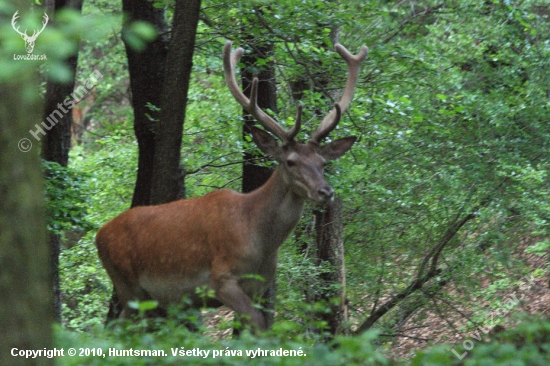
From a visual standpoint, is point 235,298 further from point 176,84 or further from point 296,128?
point 176,84

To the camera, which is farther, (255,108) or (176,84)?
(176,84)

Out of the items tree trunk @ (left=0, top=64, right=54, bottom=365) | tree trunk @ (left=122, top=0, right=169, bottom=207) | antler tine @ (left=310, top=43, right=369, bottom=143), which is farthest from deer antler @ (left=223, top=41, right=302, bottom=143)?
tree trunk @ (left=0, top=64, right=54, bottom=365)

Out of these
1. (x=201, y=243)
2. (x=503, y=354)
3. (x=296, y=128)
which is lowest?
(x=503, y=354)

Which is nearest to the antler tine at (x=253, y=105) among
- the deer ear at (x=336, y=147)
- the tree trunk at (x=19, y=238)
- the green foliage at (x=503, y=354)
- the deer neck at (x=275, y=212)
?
the deer neck at (x=275, y=212)

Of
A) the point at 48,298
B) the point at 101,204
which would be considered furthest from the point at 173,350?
the point at 101,204

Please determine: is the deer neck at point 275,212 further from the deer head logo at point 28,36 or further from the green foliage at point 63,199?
the deer head logo at point 28,36

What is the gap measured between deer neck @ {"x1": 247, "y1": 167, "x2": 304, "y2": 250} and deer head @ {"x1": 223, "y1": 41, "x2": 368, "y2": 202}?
109 millimetres

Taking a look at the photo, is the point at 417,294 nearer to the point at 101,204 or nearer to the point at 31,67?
the point at 101,204

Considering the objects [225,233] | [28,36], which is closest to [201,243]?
[225,233]

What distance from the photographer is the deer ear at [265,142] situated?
8523 millimetres

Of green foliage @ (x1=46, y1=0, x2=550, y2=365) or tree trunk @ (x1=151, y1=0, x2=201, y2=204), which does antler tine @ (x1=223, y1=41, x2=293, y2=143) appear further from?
green foliage @ (x1=46, y1=0, x2=550, y2=365)

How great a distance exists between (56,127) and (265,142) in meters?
4.51

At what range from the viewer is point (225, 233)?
8117mm

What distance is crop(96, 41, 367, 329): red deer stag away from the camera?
7969 millimetres
